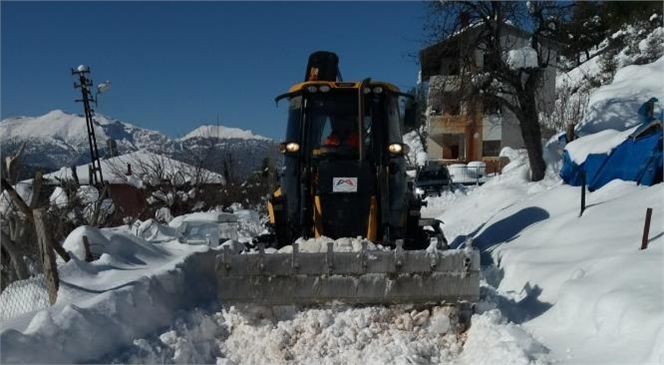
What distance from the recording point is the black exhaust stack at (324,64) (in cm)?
984

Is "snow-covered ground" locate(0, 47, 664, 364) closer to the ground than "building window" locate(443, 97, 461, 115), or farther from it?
closer to the ground

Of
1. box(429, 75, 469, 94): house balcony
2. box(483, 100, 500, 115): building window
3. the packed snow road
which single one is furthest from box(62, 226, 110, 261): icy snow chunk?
box(483, 100, 500, 115): building window

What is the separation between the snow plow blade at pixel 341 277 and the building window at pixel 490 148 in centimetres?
3940

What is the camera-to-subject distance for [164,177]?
26.2 m

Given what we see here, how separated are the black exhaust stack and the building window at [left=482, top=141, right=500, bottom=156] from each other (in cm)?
3571

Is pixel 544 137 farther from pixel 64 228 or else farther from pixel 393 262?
pixel 393 262

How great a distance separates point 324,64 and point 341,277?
466 centimetres

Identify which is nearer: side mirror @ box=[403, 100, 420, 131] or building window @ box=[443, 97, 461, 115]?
side mirror @ box=[403, 100, 420, 131]

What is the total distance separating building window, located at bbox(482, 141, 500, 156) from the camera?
145 ft

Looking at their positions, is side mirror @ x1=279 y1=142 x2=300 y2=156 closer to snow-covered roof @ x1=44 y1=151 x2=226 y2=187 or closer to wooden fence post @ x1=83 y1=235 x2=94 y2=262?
wooden fence post @ x1=83 y1=235 x2=94 y2=262

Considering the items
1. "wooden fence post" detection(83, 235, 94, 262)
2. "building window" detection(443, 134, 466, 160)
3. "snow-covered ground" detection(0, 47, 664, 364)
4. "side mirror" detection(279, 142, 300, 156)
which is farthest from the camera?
"building window" detection(443, 134, 466, 160)

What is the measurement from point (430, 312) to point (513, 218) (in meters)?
6.52

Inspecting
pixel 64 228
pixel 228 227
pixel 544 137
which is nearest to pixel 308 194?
pixel 64 228

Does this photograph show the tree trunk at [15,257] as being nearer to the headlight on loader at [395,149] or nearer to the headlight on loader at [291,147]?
the headlight on loader at [291,147]
